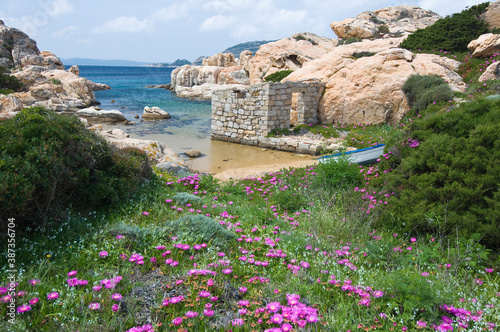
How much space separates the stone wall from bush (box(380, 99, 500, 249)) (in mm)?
8302

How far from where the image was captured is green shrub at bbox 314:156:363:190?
21.5 feet

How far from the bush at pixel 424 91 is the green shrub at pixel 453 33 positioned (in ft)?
18.8

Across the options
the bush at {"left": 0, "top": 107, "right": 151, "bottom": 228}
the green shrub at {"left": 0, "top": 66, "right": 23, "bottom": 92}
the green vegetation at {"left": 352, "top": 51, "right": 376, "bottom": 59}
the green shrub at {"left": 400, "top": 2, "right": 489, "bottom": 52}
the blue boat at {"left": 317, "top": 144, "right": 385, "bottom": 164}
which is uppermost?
the green shrub at {"left": 400, "top": 2, "right": 489, "bottom": 52}

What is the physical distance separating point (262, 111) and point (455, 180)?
420 inches

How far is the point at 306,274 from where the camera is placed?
122 inches

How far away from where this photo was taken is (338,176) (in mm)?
6660

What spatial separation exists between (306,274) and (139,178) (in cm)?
336

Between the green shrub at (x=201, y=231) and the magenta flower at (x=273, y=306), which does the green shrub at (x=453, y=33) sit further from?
the magenta flower at (x=273, y=306)

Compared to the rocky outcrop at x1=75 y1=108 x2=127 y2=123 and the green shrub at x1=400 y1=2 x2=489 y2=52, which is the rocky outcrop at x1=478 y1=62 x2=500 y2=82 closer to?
the green shrub at x1=400 y1=2 x2=489 y2=52

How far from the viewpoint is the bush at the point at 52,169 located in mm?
3312

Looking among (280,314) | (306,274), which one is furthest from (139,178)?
(280,314)

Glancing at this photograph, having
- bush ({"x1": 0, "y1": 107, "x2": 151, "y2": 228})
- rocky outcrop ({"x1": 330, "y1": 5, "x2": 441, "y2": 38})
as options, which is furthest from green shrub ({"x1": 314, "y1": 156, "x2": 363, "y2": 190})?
rocky outcrop ({"x1": 330, "y1": 5, "x2": 441, "y2": 38})

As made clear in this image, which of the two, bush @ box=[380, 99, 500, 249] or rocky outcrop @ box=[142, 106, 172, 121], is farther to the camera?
rocky outcrop @ box=[142, 106, 172, 121]

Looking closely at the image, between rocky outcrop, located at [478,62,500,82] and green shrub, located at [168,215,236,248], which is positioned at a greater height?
rocky outcrop, located at [478,62,500,82]
